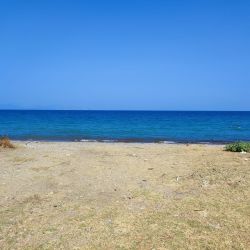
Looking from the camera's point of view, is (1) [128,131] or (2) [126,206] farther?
(1) [128,131]

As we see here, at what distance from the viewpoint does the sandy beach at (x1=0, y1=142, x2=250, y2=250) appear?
753 centimetres

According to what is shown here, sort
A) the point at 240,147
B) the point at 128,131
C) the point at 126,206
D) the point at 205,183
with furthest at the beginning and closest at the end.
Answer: the point at 128,131
the point at 240,147
the point at 205,183
the point at 126,206

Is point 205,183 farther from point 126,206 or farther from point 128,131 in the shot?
point 128,131

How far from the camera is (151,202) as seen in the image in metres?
9.84

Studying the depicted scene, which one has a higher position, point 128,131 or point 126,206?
point 126,206

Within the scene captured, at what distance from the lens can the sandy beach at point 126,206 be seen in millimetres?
7527

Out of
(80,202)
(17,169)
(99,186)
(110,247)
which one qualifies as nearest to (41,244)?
(110,247)

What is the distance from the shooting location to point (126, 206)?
9.54 metres

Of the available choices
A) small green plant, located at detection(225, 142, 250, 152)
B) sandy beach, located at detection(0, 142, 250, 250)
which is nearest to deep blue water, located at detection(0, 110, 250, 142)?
small green plant, located at detection(225, 142, 250, 152)

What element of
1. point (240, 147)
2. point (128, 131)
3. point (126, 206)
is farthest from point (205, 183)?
point (128, 131)

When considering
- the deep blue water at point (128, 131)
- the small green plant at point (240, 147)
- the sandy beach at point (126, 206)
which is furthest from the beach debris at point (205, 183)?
the deep blue water at point (128, 131)

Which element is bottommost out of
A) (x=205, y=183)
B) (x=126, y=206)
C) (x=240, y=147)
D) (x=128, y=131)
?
A: (x=128, y=131)

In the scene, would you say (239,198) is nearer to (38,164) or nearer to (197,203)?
(197,203)

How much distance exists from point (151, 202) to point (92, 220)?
185cm
